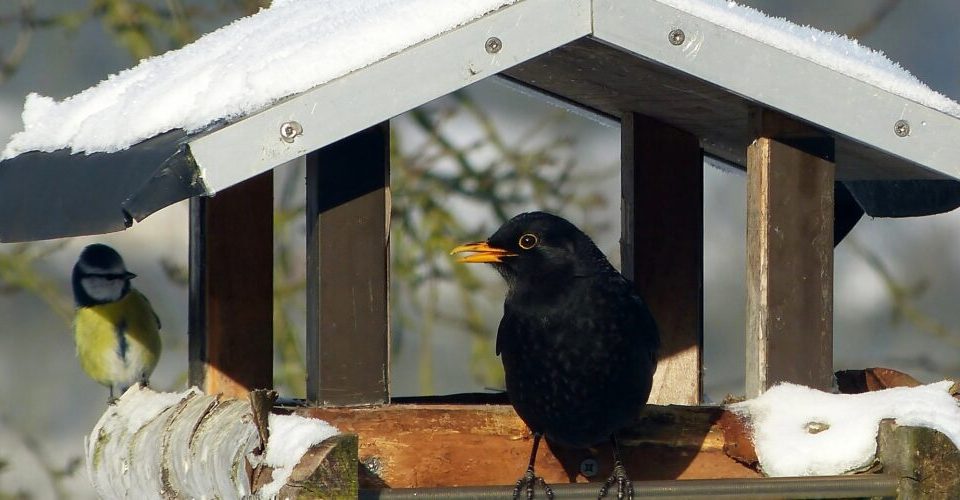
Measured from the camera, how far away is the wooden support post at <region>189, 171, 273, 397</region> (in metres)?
4.44

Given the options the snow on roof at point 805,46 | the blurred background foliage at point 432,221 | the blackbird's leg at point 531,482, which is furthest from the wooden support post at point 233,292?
the blurred background foliage at point 432,221

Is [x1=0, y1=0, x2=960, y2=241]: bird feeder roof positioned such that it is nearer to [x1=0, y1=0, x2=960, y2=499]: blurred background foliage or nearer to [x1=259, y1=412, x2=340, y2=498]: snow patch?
[x1=259, y1=412, x2=340, y2=498]: snow patch

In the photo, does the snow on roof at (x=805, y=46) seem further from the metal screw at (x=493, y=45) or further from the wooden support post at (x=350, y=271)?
the wooden support post at (x=350, y=271)

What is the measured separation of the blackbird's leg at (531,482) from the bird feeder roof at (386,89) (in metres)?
0.85

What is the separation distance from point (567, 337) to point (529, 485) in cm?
41

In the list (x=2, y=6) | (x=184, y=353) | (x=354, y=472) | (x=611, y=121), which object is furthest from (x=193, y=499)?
(x=2, y=6)

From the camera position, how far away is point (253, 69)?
11.4 ft

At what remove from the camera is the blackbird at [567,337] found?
12.4 feet

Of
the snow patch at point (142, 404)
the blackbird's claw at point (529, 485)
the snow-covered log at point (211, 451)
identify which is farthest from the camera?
the snow patch at point (142, 404)

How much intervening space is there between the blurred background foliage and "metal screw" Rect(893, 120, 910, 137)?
381 centimetres

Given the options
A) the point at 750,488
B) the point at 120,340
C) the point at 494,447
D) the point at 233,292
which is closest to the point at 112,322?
the point at 120,340

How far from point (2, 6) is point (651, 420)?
577cm

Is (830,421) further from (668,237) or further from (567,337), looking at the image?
(668,237)

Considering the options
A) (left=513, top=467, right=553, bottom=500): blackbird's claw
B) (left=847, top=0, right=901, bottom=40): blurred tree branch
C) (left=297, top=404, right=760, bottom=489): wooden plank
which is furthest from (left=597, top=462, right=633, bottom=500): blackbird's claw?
(left=847, top=0, right=901, bottom=40): blurred tree branch
